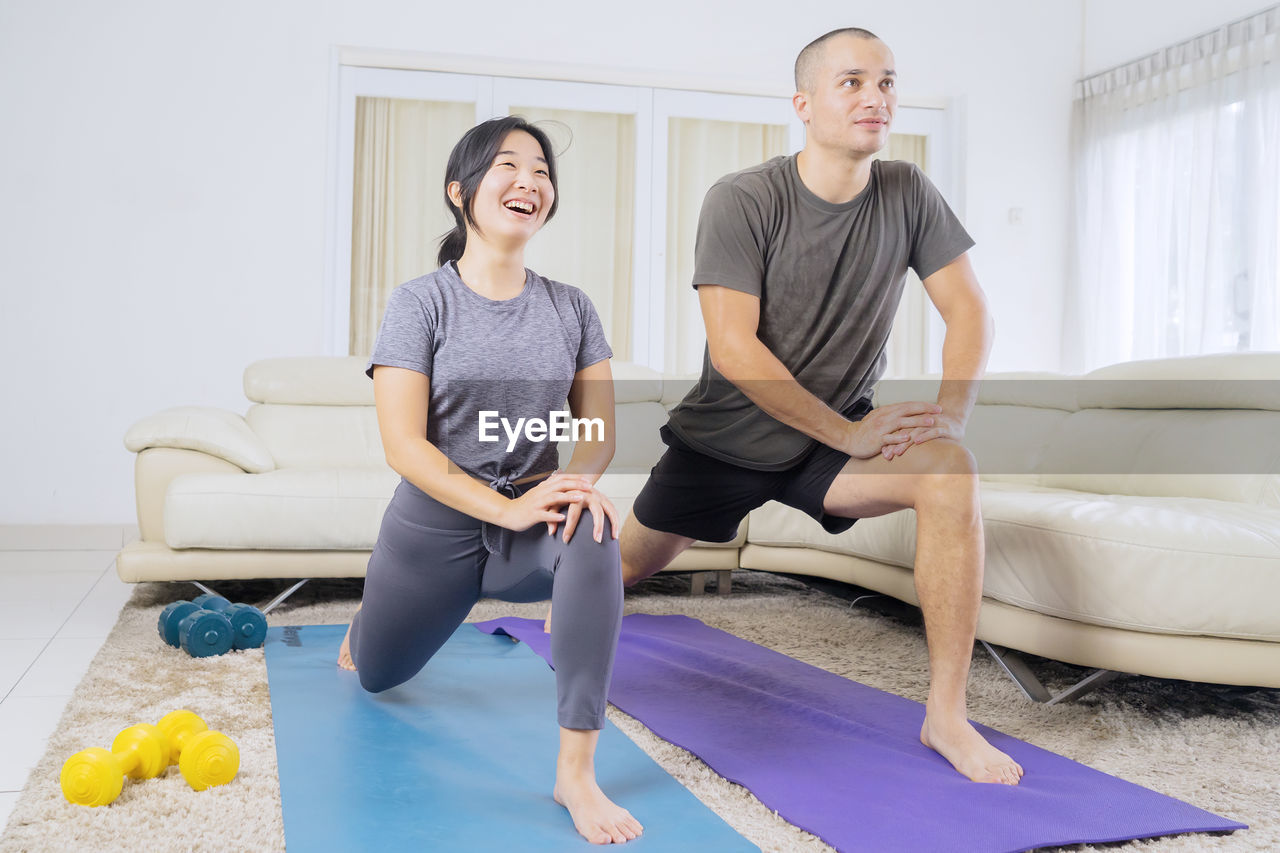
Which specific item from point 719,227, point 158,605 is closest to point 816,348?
point 719,227

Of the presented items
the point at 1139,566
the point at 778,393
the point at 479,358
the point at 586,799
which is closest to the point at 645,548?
the point at 778,393

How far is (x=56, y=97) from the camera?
442cm

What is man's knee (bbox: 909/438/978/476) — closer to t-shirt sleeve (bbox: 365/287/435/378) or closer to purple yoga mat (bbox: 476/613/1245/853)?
purple yoga mat (bbox: 476/613/1245/853)

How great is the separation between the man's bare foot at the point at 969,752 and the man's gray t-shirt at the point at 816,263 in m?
0.55

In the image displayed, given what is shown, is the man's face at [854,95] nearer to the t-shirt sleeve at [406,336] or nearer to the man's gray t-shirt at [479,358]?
the man's gray t-shirt at [479,358]

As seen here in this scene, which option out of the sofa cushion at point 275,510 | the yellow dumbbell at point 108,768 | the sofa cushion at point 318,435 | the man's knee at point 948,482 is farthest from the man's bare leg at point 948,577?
the sofa cushion at point 318,435

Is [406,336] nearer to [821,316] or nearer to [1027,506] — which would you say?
[821,316]

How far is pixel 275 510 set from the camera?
274 centimetres

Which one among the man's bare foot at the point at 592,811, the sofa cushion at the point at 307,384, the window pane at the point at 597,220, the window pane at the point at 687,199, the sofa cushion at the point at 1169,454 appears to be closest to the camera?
the man's bare foot at the point at 592,811

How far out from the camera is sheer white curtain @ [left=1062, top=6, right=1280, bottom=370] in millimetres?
4375

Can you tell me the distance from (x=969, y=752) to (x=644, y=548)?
0.82m

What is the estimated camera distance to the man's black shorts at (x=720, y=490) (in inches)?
74.6

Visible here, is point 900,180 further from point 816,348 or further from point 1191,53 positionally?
point 1191,53

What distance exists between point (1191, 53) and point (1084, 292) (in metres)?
1.28
